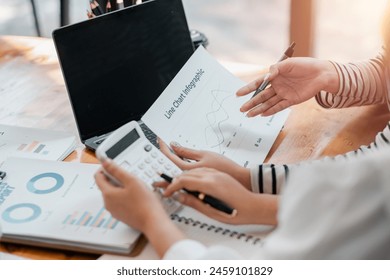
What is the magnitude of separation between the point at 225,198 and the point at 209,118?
0.95ft

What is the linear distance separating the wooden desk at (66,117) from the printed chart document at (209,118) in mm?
40

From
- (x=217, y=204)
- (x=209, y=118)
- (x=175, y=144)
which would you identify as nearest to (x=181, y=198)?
(x=217, y=204)

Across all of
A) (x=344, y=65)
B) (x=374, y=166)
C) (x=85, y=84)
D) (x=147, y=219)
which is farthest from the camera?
(x=344, y=65)

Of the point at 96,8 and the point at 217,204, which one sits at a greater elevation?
the point at 96,8

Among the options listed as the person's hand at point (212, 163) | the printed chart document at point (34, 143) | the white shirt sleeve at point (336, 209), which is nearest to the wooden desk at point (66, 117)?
the printed chart document at point (34, 143)

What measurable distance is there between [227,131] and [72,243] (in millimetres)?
406

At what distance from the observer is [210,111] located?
105 cm

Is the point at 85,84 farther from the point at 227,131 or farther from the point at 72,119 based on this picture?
the point at 227,131

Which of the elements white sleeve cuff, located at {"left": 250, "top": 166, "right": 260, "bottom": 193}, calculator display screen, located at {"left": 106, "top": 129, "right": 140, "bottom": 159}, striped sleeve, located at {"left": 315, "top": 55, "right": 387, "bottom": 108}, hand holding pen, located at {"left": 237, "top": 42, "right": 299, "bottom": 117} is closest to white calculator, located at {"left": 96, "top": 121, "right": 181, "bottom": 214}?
calculator display screen, located at {"left": 106, "top": 129, "right": 140, "bottom": 159}

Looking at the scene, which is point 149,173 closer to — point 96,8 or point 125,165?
point 125,165

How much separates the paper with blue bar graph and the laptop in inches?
5.1

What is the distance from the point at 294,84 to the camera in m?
1.10

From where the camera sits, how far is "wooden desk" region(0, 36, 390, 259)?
102 cm

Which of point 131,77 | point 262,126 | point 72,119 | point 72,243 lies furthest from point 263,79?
point 72,243
